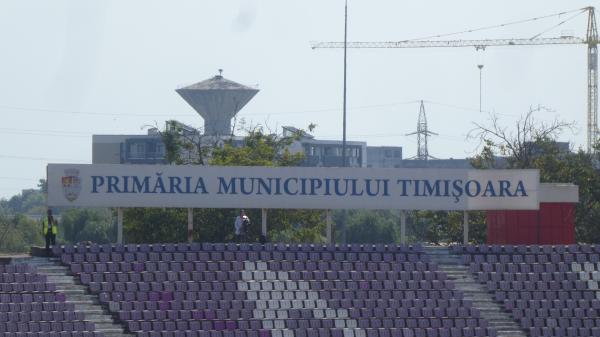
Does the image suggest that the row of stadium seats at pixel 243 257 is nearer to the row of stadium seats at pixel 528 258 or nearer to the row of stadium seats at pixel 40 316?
the row of stadium seats at pixel 528 258

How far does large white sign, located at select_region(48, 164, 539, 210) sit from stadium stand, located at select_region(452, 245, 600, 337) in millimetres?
1762

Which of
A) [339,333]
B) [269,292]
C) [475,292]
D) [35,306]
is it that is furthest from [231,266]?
[475,292]

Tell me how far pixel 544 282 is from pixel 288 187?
8.37 metres

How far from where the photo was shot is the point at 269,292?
119 feet

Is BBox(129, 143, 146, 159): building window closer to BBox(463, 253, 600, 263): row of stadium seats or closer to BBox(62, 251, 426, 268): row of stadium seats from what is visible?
BBox(463, 253, 600, 263): row of stadium seats

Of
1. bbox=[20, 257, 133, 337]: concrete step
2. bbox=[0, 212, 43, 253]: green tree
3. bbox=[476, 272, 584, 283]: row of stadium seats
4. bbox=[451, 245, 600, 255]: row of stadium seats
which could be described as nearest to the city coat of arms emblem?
bbox=[20, 257, 133, 337]: concrete step

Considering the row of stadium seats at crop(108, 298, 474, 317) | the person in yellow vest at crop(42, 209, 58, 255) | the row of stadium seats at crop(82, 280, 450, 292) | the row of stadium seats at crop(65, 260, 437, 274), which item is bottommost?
the row of stadium seats at crop(108, 298, 474, 317)

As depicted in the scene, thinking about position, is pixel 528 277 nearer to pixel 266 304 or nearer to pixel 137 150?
pixel 266 304

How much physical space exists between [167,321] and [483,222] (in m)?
22.5

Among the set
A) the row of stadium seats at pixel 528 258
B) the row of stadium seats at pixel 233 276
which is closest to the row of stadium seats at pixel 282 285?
the row of stadium seats at pixel 233 276

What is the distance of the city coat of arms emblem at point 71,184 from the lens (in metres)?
38.0

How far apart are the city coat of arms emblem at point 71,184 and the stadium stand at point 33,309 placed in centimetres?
389

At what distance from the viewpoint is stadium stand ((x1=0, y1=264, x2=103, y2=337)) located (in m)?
31.8

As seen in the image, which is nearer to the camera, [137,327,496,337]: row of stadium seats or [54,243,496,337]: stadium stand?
[137,327,496,337]: row of stadium seats
